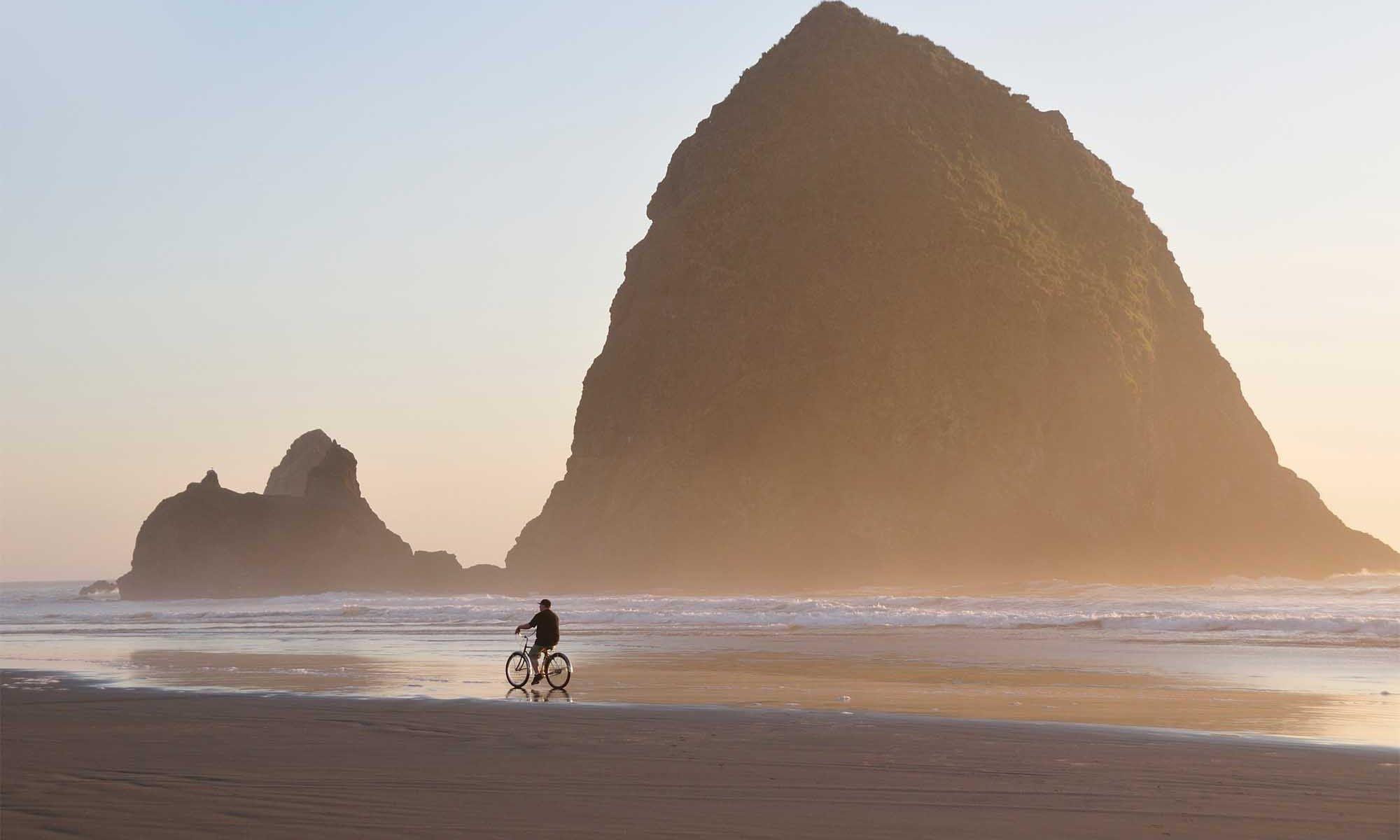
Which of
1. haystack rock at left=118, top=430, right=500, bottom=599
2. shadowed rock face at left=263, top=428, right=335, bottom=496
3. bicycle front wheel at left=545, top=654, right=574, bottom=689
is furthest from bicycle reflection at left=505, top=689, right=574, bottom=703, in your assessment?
shadowed rock face at left=263, top=428, right=335, bottom=496

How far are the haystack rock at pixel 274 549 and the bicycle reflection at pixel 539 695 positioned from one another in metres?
78.9

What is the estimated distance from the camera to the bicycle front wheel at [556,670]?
67.1ft

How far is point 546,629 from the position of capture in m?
20.9

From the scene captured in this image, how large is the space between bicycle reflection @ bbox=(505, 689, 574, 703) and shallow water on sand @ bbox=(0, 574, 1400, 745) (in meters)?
0.10

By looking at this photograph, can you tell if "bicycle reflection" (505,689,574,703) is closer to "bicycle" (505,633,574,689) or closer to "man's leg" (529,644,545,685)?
"man's leg" (529,644,545,685)

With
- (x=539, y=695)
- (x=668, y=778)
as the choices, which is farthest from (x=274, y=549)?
(x=668, y=778)

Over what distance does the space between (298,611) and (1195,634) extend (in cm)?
3902

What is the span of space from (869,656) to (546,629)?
8191 mm

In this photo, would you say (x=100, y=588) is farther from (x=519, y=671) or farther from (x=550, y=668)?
(x=550, y=668)

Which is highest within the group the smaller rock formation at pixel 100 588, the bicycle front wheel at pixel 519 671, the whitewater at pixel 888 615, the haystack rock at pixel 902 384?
the haystack rock at pixel 902 384

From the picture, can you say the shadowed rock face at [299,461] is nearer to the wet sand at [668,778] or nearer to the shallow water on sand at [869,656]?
the shallow water on sand at [869,656]

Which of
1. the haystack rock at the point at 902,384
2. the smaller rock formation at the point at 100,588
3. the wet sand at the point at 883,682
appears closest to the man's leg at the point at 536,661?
the wet sand at the point at 883,682

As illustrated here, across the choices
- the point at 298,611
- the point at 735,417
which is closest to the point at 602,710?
the point at 298,611

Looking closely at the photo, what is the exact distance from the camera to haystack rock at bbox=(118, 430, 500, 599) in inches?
3915
